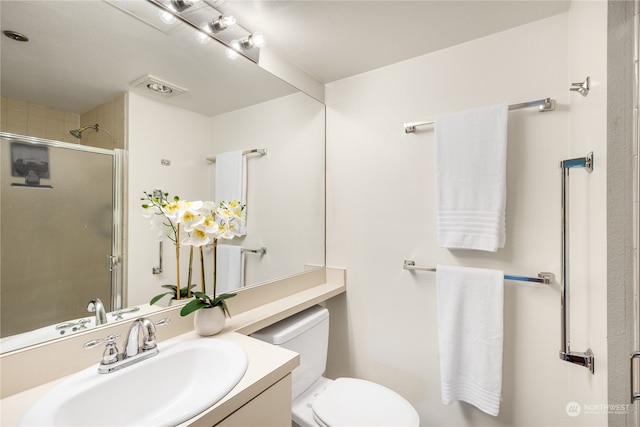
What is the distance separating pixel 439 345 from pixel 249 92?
1640mm

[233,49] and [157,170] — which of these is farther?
[233,49]

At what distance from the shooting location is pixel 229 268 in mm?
1331

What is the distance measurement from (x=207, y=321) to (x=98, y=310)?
348 mm

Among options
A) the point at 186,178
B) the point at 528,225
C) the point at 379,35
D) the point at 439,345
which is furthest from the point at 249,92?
the point at 439,345

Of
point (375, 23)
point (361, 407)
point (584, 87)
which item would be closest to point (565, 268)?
point (584, 87)

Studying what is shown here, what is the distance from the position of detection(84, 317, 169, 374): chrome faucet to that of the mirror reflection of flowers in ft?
0.50

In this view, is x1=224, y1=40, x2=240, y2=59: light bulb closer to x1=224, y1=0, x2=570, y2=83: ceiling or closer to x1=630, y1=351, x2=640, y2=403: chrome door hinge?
x1=224, y1=0, x2=570, y2=83: ceiling

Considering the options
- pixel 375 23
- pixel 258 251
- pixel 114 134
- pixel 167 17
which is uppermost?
pixel 375 23

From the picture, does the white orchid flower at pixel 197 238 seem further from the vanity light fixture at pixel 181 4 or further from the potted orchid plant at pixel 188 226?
the vanity light fixture at pixel 181 4

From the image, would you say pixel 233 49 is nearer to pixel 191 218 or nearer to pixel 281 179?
pixel 281 179

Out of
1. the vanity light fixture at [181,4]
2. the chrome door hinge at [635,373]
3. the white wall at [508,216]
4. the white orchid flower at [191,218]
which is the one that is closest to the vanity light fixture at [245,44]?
the vanity light fixture at [181,4]

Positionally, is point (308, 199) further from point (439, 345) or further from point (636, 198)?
point (636, 198)

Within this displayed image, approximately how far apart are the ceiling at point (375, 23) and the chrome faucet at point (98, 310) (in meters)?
1.23

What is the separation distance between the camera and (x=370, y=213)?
1678 millimetres
